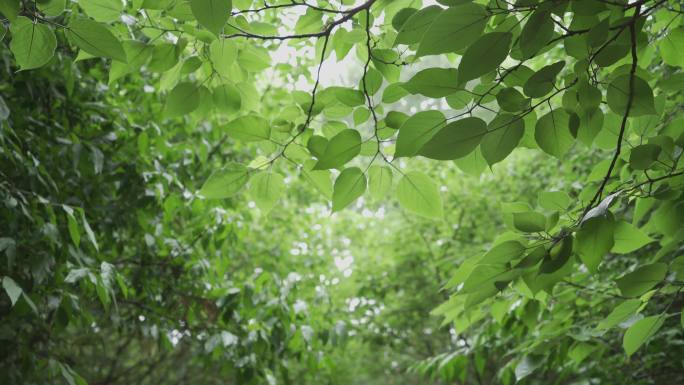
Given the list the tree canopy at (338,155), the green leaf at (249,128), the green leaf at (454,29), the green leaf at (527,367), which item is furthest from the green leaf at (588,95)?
the green leaf at (527,367)

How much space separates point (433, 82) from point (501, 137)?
5.7 inches

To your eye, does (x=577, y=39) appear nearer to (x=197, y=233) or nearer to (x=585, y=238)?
(x=585, y=238)

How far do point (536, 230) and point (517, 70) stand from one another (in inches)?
10.9

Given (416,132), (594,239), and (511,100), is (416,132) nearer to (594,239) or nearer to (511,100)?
(511,100)

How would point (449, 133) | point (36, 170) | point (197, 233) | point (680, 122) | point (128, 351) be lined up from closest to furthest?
point (449, 133), point (680, 122), point (36, 170), point (197, 233), point (128, 351)

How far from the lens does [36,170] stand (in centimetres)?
205

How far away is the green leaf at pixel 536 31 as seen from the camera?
2.28 feet

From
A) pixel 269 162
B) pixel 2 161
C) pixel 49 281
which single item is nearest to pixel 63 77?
pixel 2 161

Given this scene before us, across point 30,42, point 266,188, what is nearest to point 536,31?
point 266,188

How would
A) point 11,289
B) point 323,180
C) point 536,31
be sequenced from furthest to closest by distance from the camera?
point 11,289, point 323,180, point 536,31

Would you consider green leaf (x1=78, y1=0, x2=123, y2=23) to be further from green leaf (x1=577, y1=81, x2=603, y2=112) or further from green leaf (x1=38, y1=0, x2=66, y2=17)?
green leaf (x1=577, y1=81, x2=603, y2=112)

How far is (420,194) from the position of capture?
41.6 inches

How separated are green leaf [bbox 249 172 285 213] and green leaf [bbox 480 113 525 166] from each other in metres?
0.51

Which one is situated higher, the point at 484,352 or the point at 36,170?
the point at 36,170
